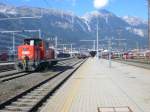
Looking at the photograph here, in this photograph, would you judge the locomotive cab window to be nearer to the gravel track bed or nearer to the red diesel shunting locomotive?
the red diesel shunting locomotive

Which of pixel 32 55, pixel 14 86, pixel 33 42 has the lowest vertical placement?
pixel 14 86

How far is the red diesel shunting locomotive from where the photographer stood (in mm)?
41094

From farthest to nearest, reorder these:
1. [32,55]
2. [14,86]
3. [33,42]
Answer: [33,42] → [32,55] → [14,86]

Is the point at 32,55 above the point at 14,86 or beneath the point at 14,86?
above

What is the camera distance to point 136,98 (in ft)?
57.5

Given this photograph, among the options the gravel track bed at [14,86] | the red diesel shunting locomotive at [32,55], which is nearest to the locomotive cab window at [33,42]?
the red diesel shunting locomotive at [32,55]

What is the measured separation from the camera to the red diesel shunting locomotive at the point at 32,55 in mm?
41094

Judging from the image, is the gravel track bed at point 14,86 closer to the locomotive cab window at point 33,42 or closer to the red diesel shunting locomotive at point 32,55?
the red diesel shunting locomotive at point 32,55

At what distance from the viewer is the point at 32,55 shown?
1647 inches

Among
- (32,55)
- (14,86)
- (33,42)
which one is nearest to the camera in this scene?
(14,86)

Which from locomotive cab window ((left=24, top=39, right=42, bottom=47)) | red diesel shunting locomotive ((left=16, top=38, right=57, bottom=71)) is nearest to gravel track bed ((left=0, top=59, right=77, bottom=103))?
red diesel shunting locomotive ((left=16, top=38, right=57, bottom=71))

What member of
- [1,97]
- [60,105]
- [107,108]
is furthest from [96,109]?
[1,97]

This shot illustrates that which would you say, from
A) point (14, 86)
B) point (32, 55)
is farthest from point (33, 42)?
point (14, 86)

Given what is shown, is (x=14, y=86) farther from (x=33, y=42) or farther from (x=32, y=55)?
(x=33, y=42)
